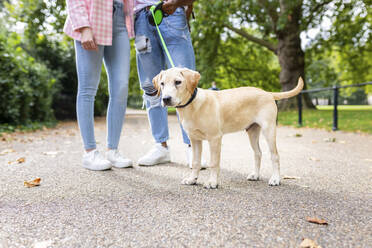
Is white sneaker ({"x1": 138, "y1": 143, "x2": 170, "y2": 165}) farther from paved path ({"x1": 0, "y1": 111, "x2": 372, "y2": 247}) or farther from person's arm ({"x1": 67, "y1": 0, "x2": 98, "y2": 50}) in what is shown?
person's arm ({"x1": 67, "y1": 0, "x2": 98, "y2": 50})

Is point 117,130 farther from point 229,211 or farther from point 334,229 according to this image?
point 334,229

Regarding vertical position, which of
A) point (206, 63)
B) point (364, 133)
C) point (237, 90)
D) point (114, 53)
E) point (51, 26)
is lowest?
point (364, 133)

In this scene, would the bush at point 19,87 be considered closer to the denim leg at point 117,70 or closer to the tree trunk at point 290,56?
the denim leg at point 117,70

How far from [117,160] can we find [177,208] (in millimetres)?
1477

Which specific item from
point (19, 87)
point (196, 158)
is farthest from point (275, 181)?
point (19, 87)

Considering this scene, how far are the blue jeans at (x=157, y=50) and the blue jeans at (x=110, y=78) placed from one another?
0.21 metres

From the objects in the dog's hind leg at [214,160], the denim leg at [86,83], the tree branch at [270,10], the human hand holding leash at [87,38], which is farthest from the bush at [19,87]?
the tree branch at [270,10]

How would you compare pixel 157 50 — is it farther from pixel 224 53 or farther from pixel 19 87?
pixel 224 53

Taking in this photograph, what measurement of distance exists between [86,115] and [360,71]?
20.0m

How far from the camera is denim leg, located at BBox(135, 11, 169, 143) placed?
3.22 metres

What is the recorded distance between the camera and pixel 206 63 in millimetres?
16234

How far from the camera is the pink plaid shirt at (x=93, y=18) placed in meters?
2.80

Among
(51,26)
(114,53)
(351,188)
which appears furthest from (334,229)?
(51,26)

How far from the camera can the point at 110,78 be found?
3139 millimetres
